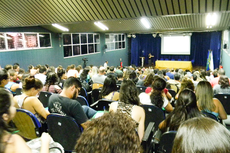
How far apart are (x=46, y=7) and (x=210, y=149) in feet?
18.3

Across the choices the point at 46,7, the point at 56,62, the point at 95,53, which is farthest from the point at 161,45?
the point at 46,7

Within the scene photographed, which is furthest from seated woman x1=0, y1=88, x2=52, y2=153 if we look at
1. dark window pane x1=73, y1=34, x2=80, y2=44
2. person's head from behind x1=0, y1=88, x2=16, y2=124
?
dark window pane x1=73, y1=34, x2=80, y2=44

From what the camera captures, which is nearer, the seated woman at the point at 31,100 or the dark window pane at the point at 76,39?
the seated woman at the point at 31,100

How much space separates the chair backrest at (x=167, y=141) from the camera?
5.84 ft

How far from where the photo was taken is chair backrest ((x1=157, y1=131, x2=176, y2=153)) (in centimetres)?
178

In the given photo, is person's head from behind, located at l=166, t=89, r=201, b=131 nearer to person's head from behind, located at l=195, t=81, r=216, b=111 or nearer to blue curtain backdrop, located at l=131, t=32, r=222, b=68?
person's head from behind, located at l=195, t=81, r=216, b=111

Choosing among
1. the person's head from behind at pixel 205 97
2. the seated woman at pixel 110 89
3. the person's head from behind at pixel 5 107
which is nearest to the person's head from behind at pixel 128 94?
the seated woman at pixel 110 89

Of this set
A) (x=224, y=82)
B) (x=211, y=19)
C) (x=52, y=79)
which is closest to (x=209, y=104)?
(x=224, y=82)

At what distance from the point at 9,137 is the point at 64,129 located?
1114 mm

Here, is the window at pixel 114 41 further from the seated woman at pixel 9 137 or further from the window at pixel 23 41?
the seated woman at pixel 9 137

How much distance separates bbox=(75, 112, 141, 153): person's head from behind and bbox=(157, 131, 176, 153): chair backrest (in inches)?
42.3

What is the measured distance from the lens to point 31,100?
248cm

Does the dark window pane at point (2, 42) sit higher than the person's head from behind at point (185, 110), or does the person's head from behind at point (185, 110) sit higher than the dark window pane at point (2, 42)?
the dark window pane at point (2, 42)

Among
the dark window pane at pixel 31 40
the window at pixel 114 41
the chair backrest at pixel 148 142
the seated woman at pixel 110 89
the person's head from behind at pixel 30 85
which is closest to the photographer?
the chair backrest at pixel 148 142
